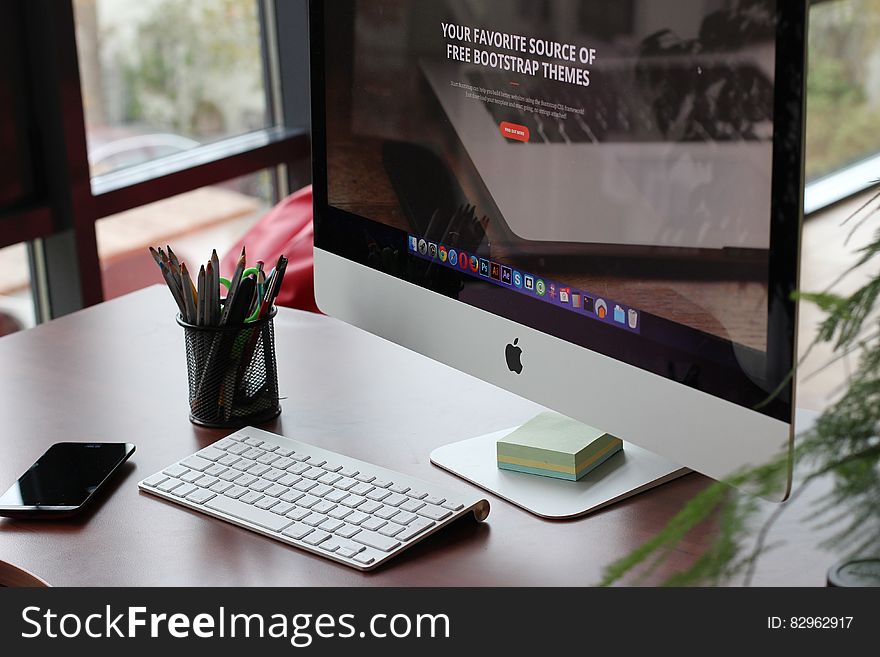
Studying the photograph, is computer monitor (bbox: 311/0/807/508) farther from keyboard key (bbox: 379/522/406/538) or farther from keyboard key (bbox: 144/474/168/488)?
keyboard key (bbox: 144/474/168/488)

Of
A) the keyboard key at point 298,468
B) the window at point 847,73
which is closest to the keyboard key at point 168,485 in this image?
the keyboard key at point 298,468

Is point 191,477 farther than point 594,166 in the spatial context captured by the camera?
Yes

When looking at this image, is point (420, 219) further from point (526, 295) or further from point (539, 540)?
point (539, 540)

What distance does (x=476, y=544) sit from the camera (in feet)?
3.20

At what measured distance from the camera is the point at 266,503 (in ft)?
3.39

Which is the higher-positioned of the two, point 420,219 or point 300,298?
point 420,219

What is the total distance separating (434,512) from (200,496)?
0.23 meters

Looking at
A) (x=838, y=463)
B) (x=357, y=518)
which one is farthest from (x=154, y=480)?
(x=838, y=463)

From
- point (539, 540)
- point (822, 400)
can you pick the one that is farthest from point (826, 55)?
point (822, 400)

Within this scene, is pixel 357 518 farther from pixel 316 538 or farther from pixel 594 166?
pixel 594 166

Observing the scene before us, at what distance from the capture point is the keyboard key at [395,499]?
101cm

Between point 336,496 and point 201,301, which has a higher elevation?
point 201,301

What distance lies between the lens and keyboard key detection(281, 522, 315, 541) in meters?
0.97

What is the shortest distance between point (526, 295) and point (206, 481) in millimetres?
359
